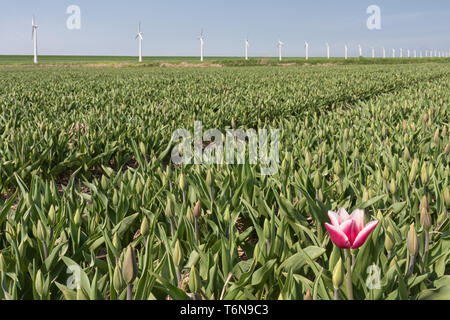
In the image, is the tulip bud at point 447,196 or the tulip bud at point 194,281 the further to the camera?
the tulip bud at point 447,196

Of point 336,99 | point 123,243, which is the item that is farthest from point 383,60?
point 123,243

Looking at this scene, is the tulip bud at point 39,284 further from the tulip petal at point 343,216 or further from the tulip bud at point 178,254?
the tulip petal at point 343,216

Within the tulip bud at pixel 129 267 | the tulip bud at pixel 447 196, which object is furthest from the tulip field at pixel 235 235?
the tulip bud at pixel 447 196

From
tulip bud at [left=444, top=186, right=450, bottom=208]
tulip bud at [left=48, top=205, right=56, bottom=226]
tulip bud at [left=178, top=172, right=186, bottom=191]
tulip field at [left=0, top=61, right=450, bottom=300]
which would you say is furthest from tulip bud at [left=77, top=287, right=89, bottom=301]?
tulip bud at [left=444, top=186, right=450, bottom=208]

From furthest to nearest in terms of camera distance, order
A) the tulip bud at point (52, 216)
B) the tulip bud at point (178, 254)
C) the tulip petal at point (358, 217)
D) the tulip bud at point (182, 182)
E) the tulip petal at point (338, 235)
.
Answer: the tulip bud at point (182, 182), the tulip bud at point (52, 216), the tulip bud at point (178, 254), the tulip petal at point (358, 217), the tulip petal at point (338, 235)

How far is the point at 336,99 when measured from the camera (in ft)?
36.0

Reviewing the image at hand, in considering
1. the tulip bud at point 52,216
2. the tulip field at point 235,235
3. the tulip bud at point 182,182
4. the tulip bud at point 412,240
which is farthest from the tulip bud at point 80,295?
the tulip bud at point 412,240

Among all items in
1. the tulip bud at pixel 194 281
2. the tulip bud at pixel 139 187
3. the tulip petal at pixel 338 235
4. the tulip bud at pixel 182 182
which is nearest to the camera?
the tulip petal at pixel 338 235

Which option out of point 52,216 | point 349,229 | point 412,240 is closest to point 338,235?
point 349,229

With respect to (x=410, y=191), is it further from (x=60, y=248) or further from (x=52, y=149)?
(x=52, y=149)

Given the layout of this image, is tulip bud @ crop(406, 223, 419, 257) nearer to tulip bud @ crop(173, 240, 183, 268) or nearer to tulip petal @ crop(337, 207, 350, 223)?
tulip petal @ crop(337, 207, 350, 223)

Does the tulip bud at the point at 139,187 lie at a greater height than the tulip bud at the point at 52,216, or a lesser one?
greater

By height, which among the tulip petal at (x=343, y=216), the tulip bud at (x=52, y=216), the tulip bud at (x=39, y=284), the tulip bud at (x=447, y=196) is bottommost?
the tulip bud at (x=39, y=284)

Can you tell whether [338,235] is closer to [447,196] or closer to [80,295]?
[80,295]
